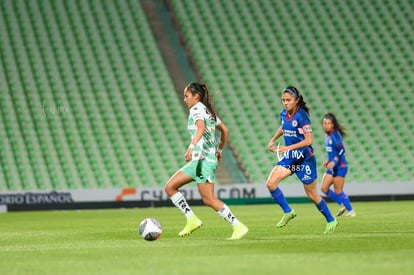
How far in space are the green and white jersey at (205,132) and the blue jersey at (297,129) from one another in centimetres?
161

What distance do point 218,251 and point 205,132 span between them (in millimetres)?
2178

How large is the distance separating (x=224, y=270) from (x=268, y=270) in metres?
0.37

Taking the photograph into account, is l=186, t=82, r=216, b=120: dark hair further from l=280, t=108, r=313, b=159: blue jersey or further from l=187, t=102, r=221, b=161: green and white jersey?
l=280, t=108, r=313, b=159: blue jersey

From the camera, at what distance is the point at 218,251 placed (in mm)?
9195

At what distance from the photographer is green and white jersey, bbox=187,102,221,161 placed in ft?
35.5

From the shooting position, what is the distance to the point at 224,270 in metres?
7.23

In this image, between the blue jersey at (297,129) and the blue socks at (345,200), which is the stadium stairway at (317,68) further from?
the blue jersey at (297,129)

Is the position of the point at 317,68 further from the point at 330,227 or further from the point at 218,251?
the point at 218,251

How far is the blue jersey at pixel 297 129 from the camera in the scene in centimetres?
1212

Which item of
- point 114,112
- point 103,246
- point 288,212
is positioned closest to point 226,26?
point 114,112

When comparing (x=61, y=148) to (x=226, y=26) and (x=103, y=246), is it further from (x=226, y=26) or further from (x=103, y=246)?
(x=103, y=246)

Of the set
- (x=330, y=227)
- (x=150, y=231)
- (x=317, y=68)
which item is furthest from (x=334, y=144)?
(x=317, y=68)

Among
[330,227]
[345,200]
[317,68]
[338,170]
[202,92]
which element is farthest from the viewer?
[317,68]

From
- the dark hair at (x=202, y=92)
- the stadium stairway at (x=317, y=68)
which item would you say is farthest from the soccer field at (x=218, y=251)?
the stadium stairway at (x=317, y=68)
